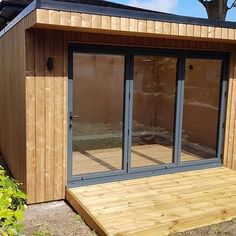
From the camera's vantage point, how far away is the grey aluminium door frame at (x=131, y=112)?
15.3 feet

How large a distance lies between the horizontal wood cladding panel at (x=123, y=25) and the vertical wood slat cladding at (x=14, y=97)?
0.75 m

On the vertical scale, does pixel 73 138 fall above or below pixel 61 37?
below

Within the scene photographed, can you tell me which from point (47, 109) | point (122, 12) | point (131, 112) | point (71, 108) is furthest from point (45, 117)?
point (122, 12)

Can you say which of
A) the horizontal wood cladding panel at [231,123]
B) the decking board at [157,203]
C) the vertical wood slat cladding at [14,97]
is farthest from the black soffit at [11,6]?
the horizontal wood cladding panel at [231,123]

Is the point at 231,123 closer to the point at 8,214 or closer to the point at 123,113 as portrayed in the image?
the point at 123,113

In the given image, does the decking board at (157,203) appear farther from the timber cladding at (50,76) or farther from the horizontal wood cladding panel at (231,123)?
the horizontal wood cladding panel at (231,123)

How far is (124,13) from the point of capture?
4.10m

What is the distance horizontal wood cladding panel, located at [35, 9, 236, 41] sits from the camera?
12.2 ft

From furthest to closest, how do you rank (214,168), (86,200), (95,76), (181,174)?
(214,168), (181,174), (95,76), (86,200)

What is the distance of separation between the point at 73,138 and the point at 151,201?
1.36 metres

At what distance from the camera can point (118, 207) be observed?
4.10m

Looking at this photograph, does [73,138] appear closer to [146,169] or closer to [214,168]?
[146,169]

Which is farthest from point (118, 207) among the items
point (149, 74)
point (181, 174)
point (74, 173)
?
point (149, 74)

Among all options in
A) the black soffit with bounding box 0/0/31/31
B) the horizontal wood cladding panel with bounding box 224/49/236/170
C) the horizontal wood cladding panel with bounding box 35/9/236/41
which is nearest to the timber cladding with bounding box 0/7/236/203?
the horizontal wood cladding panel with bounding box 35/9/236/41
